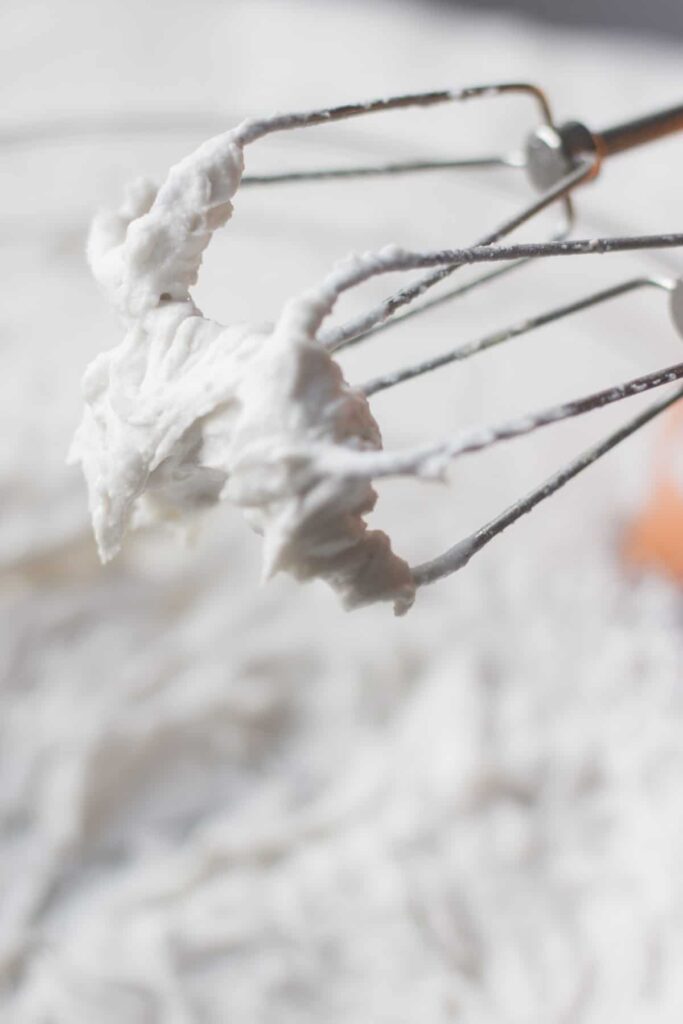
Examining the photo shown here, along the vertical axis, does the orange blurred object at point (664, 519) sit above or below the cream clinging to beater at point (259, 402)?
below

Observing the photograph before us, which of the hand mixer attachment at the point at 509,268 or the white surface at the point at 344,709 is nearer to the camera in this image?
the hand mixer attachment at the point at 509,268

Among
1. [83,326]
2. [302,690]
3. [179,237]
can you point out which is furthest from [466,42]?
[179,237]

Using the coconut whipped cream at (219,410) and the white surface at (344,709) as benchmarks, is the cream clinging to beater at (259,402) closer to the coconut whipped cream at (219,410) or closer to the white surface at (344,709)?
the coconut whipped cream at (219,410)

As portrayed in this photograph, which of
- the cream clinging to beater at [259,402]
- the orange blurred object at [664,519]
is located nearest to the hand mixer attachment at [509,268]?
the cream clinging to beater at [259,402]

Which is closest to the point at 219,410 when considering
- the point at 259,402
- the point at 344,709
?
the point at 259,402

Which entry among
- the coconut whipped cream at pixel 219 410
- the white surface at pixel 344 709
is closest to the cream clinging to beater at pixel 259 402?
the coconut whipped cream at pixel 219 410

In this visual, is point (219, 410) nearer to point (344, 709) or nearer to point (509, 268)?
point (509, 268)

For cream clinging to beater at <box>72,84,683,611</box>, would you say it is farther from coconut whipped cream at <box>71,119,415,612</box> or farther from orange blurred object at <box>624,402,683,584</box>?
orange blurred object at <box>624,402,683,584</box>

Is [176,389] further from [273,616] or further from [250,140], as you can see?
[273,616]
